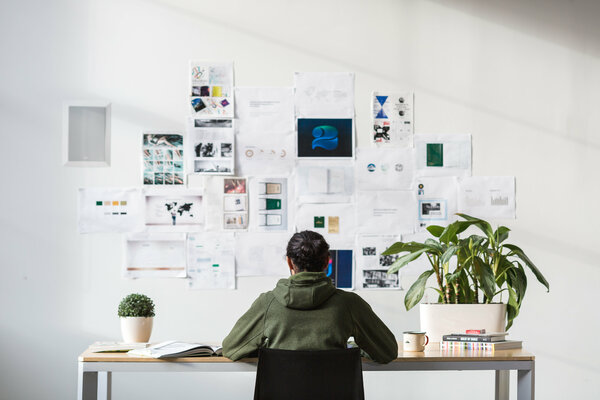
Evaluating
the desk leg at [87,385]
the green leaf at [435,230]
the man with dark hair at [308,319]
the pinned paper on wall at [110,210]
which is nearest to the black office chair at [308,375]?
the man with dark hair at [308,319]

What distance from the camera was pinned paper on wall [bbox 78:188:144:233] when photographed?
3678mm

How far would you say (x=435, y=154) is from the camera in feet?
12.4

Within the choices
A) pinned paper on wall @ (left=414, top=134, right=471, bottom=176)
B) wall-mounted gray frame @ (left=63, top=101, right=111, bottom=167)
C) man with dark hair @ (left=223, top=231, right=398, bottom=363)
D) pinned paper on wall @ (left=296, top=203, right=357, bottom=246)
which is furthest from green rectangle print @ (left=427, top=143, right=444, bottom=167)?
wall-mounted gray frame @ (left=63, top=101, right=111, bottom=167)

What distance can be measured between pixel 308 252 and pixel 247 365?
0.45 meters

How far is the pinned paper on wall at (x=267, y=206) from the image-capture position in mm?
3727

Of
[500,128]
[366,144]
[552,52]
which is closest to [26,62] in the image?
[366,144]

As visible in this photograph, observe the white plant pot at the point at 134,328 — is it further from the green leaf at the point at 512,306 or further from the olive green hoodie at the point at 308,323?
the green leaf at the point at 512,306

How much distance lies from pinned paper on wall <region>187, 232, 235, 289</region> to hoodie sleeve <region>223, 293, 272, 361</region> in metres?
1.31

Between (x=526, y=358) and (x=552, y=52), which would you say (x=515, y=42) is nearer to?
(x=552, y=52)

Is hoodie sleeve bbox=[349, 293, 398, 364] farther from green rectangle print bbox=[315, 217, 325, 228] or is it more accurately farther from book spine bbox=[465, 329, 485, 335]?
green rectangle print bbox=[315, 217, 325, 228]

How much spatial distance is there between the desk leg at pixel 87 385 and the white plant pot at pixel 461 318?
134 centimetres

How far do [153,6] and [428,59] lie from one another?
1.53 metres

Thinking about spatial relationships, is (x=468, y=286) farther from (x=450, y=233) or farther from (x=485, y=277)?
(x=450, y=233)

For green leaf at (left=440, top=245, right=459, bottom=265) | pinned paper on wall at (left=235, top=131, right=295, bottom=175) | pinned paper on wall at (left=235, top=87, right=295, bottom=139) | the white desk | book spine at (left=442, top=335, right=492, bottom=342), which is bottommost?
the white desk
